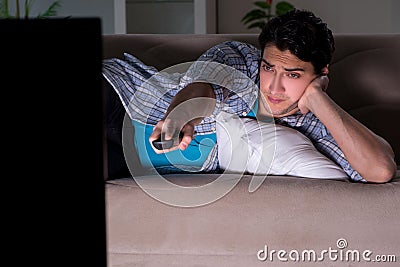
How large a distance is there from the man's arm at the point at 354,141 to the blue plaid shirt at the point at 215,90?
4 cm

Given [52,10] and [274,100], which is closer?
[274,100]

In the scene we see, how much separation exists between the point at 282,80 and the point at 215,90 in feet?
0.56

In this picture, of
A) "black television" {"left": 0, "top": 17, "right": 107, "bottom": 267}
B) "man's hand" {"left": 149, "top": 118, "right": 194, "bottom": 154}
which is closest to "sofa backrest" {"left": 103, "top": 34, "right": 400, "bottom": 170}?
"man's hand" {"left": 149, "top": 118, "right": 194, "bottom": 154}

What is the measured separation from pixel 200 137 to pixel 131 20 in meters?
2.11

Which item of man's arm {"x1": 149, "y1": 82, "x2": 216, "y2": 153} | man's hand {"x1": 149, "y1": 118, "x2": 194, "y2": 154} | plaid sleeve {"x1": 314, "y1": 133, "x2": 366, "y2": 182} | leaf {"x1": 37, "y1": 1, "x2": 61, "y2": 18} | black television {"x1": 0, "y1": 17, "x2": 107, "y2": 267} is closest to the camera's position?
black television {"x1": 0, "y1": 17, "x2": 107, "y2": 267}

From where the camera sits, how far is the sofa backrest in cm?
193

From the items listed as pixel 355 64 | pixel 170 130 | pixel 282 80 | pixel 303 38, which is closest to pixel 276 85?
pixel 282 80

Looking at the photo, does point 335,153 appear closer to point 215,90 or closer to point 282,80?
point 282,80

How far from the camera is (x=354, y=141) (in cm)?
157

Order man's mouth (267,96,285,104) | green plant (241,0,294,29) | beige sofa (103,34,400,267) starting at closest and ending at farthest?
beige sofa (103,34,400,267) → man's mouth (267,96,285,104) → green plant (241,0,294,29)

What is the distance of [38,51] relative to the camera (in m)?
0.34

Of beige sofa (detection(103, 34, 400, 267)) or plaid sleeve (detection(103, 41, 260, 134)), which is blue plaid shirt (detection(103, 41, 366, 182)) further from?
beige sofa (detection(103, 34, 400, 267))

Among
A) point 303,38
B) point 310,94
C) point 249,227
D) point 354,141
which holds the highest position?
point 303,38

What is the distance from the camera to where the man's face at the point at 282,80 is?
166 centimetres
